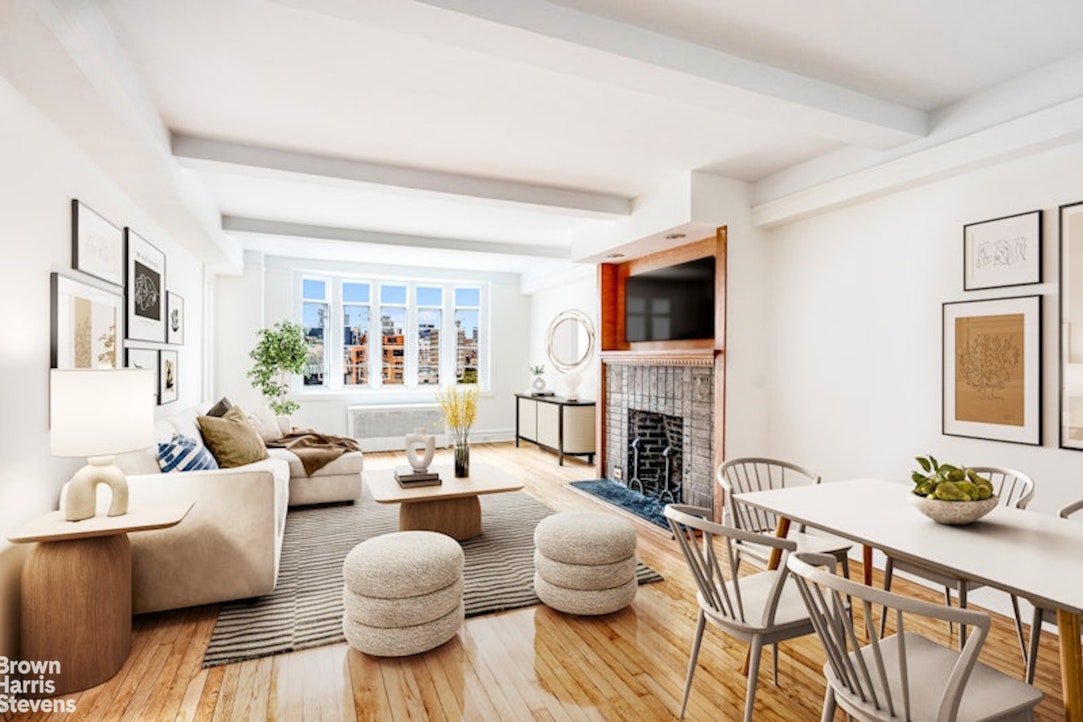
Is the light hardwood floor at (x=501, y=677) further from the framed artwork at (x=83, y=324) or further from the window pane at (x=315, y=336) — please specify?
the window pane at (x=315, y=336)

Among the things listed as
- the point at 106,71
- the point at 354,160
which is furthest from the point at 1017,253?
the point at 106,71

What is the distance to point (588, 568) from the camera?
9.02ft

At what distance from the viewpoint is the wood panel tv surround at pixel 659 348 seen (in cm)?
420

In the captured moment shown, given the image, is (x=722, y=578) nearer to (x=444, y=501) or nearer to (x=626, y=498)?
(x=444, y=501)

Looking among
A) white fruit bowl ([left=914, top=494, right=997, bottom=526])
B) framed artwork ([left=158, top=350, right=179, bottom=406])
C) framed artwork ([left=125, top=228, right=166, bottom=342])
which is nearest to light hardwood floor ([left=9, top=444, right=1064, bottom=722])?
white fruit bowl ([left=914, top=494, right=997, bottom=526])

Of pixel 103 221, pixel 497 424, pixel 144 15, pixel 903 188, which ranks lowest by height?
pixel 497 424

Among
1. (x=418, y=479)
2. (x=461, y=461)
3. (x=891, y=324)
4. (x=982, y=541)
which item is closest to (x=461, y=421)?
(x=461, y=461)

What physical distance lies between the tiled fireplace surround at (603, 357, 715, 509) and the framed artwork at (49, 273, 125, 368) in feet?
12.7

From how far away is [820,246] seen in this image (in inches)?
152

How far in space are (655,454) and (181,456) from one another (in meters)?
3.75

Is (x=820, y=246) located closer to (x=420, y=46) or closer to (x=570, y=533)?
(x=570, y=533)

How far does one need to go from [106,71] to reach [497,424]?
6802 mm

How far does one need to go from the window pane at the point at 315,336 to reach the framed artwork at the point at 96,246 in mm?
4143

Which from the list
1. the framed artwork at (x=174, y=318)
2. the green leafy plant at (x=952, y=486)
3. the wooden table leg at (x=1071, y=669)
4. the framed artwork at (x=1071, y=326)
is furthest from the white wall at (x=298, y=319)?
the wooden table leg at (x=1071, y=669)
